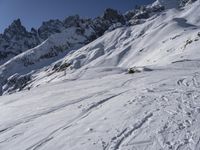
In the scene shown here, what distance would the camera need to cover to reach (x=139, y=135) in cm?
1201

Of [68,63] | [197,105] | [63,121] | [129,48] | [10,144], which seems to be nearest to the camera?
[10,144]

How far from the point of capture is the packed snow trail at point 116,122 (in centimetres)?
1159

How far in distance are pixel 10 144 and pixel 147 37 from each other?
11668 cm

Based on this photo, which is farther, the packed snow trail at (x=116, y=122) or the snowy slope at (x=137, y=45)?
the snowy slope at (x=137, y=45)

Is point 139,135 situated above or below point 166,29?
below

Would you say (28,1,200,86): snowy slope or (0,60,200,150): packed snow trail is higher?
(28,1,200,86): snowy slope

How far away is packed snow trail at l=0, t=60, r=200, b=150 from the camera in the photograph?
456 inches

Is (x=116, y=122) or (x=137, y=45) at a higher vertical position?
(x=137, y=45)

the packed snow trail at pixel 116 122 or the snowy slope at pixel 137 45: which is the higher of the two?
the snowy slope at pixel 137 45

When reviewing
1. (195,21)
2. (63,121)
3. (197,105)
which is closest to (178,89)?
(197,105)

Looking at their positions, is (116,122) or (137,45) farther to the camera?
(137,45)

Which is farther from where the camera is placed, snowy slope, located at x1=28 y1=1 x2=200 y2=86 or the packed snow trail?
snowy slope, located at x1=28 y1=1 x2=200 y2=86

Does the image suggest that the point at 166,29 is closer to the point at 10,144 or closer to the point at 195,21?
the point at 195,21

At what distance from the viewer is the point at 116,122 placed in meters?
13.9
